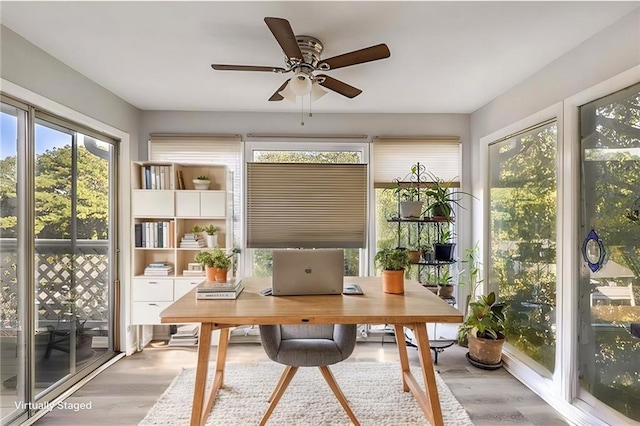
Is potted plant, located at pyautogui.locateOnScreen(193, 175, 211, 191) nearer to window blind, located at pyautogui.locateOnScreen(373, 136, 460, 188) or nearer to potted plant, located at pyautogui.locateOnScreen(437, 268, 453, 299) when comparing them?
window blind, located at pyautogui.locateOnScreen(373, 136, 460, 188)

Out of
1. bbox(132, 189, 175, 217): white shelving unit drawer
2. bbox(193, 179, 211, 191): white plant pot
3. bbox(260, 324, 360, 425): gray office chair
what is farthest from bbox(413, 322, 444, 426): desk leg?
bbox(132, 189, 175, 217): white shelving unit drawer

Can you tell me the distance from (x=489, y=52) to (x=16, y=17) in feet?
9.27

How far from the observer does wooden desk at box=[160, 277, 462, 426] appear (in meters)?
1.62

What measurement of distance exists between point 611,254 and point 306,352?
6.21 ft

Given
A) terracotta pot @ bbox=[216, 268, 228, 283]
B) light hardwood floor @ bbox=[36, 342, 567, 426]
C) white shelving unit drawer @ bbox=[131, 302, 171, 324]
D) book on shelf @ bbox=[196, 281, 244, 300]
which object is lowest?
light hardwood floor @ bbox=[36, 342, 567, 426]

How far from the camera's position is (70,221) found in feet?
8.31

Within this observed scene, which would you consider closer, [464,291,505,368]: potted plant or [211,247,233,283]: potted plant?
[211,247,233,283]: potted plant

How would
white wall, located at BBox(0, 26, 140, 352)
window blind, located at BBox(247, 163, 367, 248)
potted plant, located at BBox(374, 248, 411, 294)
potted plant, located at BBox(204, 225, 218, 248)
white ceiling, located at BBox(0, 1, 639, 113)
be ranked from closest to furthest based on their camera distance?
white ceiling, located at BBox(0, 1, 639, 113) < white wall, located at BBox(0, 26, 140, 352) < potted plant, located at BBox(374, 248, 411, 294) < potted plant, located at BBox(204, 225, 218, 248) < window blind, located at BBox(247, 163, 367, 248)

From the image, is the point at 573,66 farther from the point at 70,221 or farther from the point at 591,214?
the point at 70,221

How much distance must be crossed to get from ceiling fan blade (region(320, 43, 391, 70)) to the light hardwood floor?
231 cm

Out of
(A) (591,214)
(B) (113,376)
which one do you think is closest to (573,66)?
(A) (591,214)

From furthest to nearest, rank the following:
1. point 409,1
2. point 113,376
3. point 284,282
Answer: point 113,376
point 284,282
point 409,1

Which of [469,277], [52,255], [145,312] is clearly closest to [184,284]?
[145,312]

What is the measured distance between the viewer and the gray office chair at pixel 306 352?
1.90 metres
